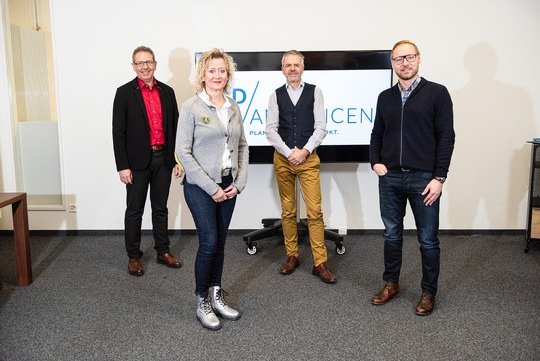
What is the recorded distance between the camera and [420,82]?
99.4 inches

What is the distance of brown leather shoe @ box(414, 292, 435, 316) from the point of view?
105 inches

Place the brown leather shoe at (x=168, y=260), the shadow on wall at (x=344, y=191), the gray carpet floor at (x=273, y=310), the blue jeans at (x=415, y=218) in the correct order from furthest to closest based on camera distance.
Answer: the shadow on wall at (x=344, y=191)
the brown leather shoe at (x=168, y=260)
the blue jeans at (x=415, y=218)
the gray carpet floor at (x=273, y=310)

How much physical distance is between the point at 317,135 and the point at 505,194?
7.04 feet

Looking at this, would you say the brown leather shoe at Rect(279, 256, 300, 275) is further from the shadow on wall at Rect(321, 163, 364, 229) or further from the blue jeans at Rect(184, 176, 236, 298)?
the shadow on wall at Rect(321, 163, 364, 229)

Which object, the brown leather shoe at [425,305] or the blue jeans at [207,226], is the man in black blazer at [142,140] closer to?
the blue jeans at [207,226]

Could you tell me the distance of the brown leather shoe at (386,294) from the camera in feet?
9.24

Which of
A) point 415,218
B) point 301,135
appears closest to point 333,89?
point 301,135

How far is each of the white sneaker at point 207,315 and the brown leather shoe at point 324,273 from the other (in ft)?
2.87

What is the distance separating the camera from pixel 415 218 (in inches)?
105

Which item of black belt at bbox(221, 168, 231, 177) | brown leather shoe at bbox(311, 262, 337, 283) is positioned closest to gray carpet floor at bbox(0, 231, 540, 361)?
brown leather shoe at bbox(311, 262, 337, 283)

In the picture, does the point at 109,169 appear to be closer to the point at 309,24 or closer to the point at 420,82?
the point at 309,24

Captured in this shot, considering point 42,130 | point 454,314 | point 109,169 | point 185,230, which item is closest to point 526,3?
point 454,314

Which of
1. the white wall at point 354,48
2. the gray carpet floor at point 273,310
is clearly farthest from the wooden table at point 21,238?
the white wall at point 354,48

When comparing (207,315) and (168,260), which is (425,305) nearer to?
(207,315)
